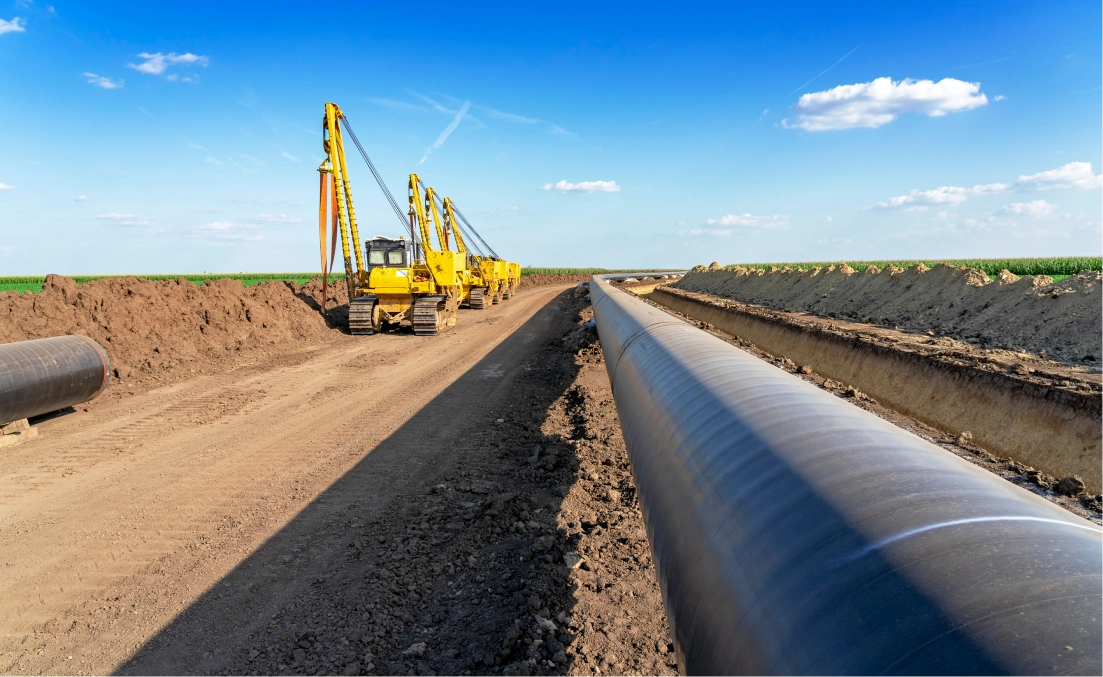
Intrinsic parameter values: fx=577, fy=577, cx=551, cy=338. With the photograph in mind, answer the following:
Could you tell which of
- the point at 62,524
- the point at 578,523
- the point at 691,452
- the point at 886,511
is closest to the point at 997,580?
the point at 886,511

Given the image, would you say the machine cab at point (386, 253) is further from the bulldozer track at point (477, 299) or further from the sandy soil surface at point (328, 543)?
the sandy soil surface at point (328, 543)

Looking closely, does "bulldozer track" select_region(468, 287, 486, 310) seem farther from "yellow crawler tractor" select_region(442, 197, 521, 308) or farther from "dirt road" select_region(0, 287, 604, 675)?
"dirt road" select_region(0, 287, 604, 675)

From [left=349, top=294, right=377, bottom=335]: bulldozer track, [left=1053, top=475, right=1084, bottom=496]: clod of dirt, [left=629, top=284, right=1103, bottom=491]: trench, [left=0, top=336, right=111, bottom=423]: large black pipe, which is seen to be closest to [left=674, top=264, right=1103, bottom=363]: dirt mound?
[left=629, top=284, right=1103, bottom=491]: trench

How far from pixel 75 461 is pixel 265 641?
16.6 ft

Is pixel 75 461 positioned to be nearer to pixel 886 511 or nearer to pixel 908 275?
pixel 886 511

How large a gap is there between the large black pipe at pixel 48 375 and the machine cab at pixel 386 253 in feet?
32.8

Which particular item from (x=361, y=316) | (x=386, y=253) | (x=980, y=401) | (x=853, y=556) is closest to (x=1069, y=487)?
(x=980, y=401)

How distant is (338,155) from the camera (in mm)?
18625

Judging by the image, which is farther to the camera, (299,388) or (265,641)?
(299,388)

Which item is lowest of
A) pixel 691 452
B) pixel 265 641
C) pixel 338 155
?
pixel 265 641

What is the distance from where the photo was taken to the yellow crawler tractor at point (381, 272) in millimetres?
17422

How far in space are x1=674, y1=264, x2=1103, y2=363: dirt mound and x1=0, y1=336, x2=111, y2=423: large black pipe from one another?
1506 cm

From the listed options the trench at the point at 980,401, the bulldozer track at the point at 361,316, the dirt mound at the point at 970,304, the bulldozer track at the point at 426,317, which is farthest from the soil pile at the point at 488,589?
the bulldozer track at the point at 361,316

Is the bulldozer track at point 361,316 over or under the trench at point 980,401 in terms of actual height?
over
